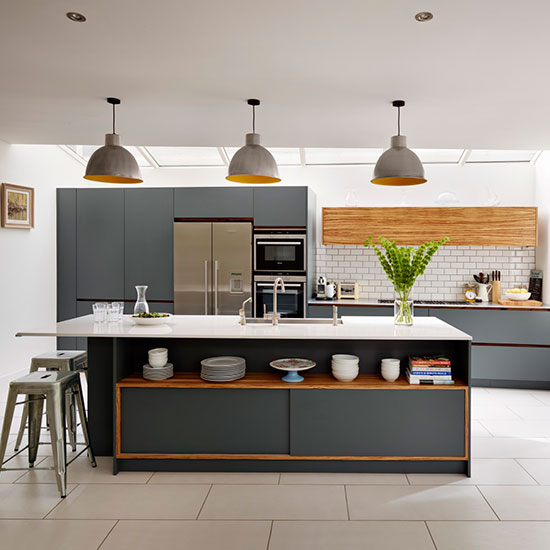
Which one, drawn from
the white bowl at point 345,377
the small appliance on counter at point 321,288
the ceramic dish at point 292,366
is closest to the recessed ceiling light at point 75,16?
the ceramic dish at point 292,366

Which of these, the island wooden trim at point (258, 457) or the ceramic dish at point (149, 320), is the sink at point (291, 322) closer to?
the ceramic dish at point (149, 320)

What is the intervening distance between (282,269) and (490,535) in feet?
12.7

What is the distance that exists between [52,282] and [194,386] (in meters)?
3.85

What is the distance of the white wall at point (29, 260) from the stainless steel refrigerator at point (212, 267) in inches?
63.4

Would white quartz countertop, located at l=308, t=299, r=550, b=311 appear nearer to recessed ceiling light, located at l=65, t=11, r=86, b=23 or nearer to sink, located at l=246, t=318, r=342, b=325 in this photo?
sink, located at l=246, t=318, r=342, b=325

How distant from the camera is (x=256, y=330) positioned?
138 inches

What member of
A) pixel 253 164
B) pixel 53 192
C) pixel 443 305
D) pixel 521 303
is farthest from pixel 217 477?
pixel 53 192

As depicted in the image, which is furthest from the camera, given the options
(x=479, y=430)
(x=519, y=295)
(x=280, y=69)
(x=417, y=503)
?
(x=519, y=295)

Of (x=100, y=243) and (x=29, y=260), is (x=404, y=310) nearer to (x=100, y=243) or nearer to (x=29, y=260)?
(x=100, y=243)

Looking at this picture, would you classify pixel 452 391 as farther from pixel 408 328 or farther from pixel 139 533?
pixel 139 533

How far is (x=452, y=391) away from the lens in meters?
3.33

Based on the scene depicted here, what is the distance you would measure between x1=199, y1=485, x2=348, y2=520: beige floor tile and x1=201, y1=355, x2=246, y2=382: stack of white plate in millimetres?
669

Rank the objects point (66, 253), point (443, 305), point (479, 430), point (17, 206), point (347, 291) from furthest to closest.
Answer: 1. point (347, 291)
2. point (66, 253)
3. point (443, 305)
4. point (17, 206)
5. point (479, 430)

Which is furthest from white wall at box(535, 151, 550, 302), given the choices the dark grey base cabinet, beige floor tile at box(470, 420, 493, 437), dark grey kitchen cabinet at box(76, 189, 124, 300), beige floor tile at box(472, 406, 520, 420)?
dark grey kitchen cabinet at box(76, 189, 124, 300)
